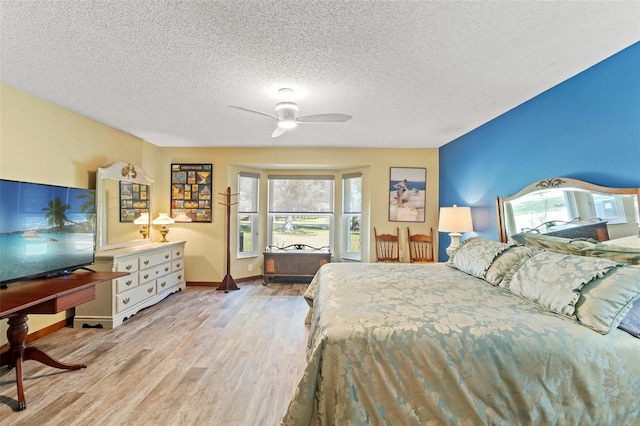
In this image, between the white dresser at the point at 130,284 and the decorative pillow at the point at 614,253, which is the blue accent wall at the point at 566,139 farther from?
the white dresser at the point at 130,284

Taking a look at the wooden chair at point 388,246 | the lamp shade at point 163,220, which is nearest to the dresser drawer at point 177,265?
the lamp shade at point 163,220

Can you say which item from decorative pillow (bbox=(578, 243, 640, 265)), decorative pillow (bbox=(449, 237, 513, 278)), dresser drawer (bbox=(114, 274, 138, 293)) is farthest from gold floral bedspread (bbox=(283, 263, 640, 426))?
dresser drawer (bbox=(114, 274, 138, 293))

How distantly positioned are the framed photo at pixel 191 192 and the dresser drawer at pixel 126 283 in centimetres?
159

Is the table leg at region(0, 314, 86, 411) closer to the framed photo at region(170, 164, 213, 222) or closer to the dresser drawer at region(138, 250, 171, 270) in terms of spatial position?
the dresser drawer at region(138, 250, 171, 270)

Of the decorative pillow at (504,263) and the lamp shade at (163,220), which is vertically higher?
the lamp shade at (163,220)

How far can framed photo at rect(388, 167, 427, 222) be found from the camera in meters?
4.95

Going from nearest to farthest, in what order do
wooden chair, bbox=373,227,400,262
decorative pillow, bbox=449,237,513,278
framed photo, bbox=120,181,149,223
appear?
decorative pillow, bbox=449,237,513,278 < framed photo, bbox=120,181,149,223 < wooden chair, bbox=373,227,400,262

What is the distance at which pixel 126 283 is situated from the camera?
3.46 meters

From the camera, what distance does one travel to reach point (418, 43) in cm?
192

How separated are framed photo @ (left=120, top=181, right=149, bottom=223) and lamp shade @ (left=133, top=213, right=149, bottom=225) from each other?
0.15ft

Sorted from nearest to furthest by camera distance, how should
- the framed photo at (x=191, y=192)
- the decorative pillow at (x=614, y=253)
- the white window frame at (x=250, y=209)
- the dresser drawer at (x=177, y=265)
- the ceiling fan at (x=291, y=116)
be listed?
the decorative pillow at (x=614, y=253)
the ceiling fan at (x=291, y=116)
the dresser drawer at (x=177, y=265)
the framed photo at (x=191, y=192)
the white window frame at (x=250, y=209)

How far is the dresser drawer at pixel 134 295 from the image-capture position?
11.0 feet

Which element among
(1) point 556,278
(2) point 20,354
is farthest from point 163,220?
(1) point 556,278

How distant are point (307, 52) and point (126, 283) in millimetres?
3313
